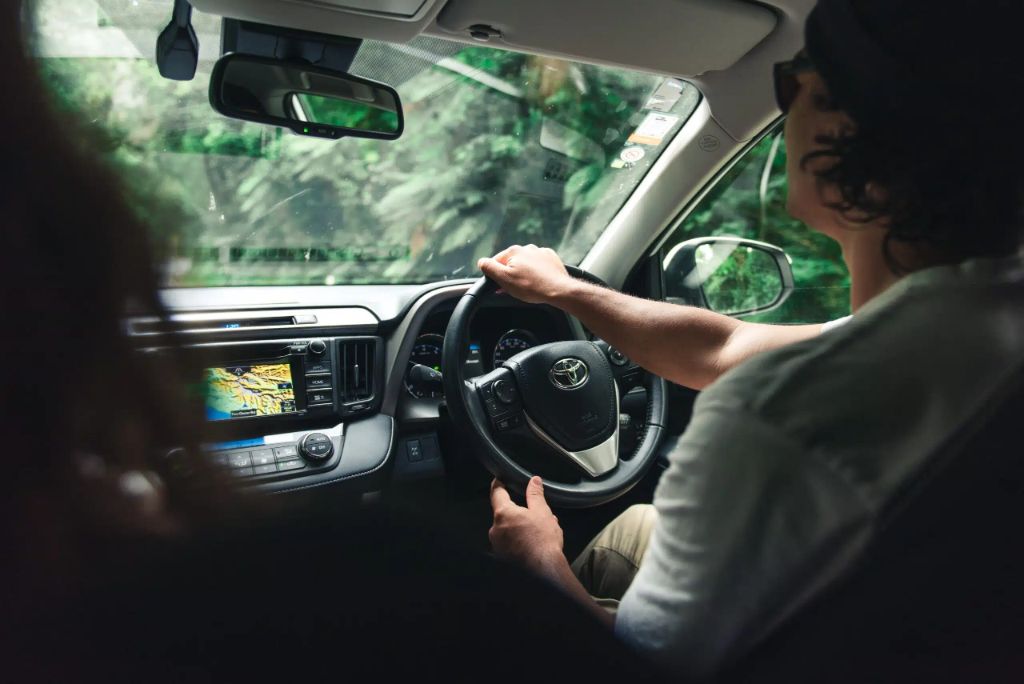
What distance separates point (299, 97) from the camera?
2.11 m

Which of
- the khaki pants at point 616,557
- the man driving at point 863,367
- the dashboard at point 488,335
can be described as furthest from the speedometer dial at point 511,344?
the man driving at point 863,367

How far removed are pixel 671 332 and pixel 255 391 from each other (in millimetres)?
1428

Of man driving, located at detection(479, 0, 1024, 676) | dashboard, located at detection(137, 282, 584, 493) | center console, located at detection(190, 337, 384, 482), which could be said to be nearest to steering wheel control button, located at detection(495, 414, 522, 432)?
dashboard, located at detection(137, 282, 584, 493)

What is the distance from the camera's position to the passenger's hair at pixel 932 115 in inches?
41.1

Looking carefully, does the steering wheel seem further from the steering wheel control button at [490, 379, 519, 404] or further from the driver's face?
the driver's face

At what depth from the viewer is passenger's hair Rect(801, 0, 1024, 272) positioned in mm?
1045

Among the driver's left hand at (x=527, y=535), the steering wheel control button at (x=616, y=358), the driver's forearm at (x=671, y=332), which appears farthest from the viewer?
the steering wheel control button at (x=616, y=358)

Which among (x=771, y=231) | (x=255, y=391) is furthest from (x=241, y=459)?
(x=771, y=231)

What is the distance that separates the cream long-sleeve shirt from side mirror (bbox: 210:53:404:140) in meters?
1.55

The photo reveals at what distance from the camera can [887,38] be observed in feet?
3.48

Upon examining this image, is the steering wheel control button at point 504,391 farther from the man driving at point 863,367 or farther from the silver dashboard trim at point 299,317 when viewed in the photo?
the man driving at point 863,367

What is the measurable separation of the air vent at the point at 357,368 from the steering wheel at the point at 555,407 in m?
0.47

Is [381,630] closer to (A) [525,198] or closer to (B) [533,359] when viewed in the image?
(B) [533,359]

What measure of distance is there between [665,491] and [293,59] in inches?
65.7
